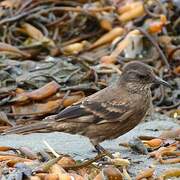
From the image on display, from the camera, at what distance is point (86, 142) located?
8062mm

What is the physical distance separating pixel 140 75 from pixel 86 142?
0.83 metres

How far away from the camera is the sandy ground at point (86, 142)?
6.97 meters

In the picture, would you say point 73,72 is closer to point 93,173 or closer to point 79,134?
point 79,134

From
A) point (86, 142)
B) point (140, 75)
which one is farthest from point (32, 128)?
point (140, 75)

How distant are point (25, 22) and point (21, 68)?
133cm

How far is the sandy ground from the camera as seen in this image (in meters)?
6.97

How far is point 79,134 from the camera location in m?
7.64

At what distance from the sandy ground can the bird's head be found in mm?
618

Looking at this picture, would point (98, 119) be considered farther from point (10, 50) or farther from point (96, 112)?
point (10, 50)

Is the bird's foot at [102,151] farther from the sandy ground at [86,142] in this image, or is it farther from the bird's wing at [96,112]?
the bird's wing at [96,112]

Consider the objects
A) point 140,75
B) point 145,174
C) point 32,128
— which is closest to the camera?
point 145,174

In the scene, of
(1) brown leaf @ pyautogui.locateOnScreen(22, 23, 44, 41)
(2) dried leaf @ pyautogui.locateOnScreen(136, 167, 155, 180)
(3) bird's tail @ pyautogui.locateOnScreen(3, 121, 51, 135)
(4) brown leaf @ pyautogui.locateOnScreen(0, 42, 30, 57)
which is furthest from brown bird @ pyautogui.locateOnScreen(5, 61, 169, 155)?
(1) brown leaf @ pyautogui.locateOnScreen(22, 23, 44, 41)

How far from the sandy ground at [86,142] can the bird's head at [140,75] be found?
0.62m

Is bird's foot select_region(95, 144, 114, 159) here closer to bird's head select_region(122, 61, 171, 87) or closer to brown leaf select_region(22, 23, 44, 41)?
bird's head select_region(122, 61, 171, 87)
